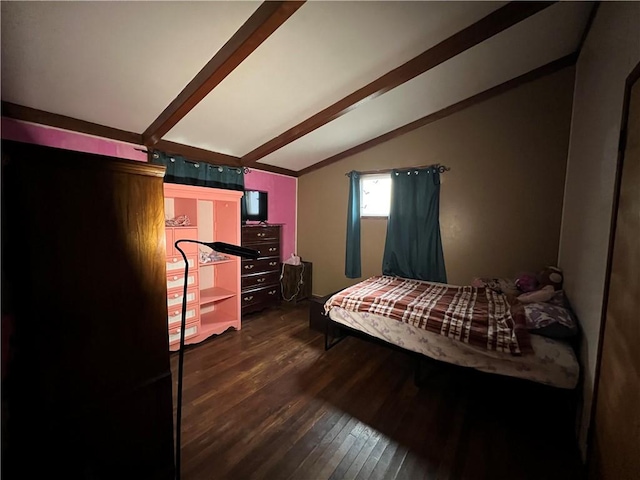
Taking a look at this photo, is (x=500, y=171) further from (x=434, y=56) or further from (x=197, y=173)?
(x=197, y=173)

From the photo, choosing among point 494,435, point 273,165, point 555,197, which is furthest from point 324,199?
point 494,435

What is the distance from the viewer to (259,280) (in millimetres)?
3730

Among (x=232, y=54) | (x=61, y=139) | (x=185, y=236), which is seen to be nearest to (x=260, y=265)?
(x=185, y=236)

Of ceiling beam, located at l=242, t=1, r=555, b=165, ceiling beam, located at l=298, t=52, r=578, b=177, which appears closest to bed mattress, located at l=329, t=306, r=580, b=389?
ceiling beam, located at l=242, t=1, r=555, b=165

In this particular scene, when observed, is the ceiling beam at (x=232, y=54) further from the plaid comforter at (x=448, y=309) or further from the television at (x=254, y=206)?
the plaid comforter at (x=448, y=309)

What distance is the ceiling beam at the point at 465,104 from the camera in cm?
264

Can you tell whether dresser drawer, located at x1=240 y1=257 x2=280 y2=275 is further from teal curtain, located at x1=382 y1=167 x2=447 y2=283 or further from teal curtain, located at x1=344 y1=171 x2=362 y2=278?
teal curtain, located at x1=382 y1=167 x2=447 y2=283

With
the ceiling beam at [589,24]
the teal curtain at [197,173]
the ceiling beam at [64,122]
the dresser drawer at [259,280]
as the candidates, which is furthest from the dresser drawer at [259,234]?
the ceiling beam at [589,24]

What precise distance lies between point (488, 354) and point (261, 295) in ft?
9.13

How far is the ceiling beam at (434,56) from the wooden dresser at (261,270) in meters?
1.38

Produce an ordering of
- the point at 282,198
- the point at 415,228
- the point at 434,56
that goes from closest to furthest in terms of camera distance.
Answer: the point at 434,56
the point at 415,228
the point at 282,198

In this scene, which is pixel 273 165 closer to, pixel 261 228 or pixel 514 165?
pixel 261 228

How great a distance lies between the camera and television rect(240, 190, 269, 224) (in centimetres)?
364

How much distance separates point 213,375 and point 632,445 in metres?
2.52
